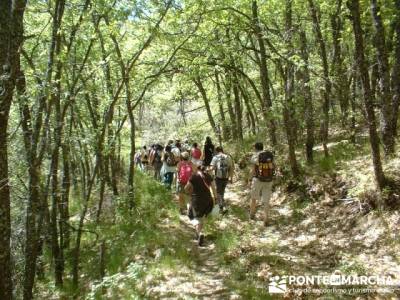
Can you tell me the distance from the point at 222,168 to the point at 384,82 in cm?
476

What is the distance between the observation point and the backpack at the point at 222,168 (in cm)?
1158

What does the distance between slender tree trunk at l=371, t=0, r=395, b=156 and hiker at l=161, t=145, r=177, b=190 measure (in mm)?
7456

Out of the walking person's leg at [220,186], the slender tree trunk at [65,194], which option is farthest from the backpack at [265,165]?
the slender tree trunk at [65,194]

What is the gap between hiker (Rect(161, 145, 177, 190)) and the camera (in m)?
14.7

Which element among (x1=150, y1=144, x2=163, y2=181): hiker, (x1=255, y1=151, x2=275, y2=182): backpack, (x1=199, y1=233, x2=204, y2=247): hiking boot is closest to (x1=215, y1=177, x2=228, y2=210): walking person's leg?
(x1=255, y1=151, x2=275, y2=182): backpack

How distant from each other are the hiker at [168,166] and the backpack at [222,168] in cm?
331

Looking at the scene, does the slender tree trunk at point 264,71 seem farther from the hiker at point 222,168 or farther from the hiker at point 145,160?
the hiker at point 145,160

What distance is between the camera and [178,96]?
2677 cm

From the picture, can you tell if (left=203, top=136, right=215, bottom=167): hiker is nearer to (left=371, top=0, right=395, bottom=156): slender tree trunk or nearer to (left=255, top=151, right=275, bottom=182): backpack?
(left=255, top=151, right=275, bottom=182): backpack

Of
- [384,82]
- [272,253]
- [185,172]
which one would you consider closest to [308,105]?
[384,82]

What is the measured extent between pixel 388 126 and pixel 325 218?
105 inches

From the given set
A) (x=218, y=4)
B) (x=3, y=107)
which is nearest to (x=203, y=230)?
(x=3, y=107)

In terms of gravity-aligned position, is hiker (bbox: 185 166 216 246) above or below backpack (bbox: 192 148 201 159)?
below

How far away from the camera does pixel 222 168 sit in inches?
456
